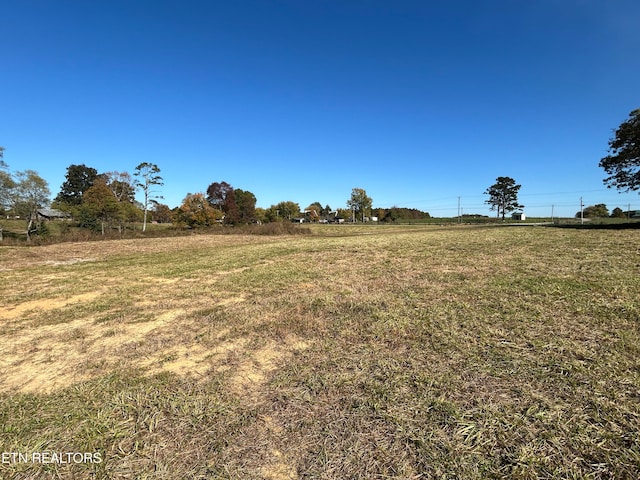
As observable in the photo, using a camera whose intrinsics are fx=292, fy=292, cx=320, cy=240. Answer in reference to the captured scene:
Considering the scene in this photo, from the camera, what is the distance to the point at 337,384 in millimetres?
2297

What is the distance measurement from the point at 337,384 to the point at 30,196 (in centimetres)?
3476

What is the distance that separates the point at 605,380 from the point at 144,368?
148 inches

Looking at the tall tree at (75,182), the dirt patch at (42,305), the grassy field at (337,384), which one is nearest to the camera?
the grassy field at (337,384)

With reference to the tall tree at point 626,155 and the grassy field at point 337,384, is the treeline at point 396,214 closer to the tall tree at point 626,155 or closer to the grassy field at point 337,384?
the tall tree at point 626,155

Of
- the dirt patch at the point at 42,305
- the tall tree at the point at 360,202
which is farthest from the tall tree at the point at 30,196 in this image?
the tall tree at the point at 360,202

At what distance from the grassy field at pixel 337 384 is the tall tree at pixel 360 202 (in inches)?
3074

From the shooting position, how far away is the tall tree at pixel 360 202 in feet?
268

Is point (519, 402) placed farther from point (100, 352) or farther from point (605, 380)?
point (100, 352)

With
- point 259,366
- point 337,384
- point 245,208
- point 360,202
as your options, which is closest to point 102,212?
point 245,208

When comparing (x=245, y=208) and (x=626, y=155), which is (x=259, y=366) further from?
(x=245, y=208)

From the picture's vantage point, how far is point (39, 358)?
298 centimetres

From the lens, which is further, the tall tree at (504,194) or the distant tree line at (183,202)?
the tall tree at (504,194)

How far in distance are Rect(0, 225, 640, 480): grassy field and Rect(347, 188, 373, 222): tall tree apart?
3074 inches

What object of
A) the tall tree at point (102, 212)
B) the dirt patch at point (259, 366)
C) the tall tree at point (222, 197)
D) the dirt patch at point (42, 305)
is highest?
the tall tree at point (222, 197)
